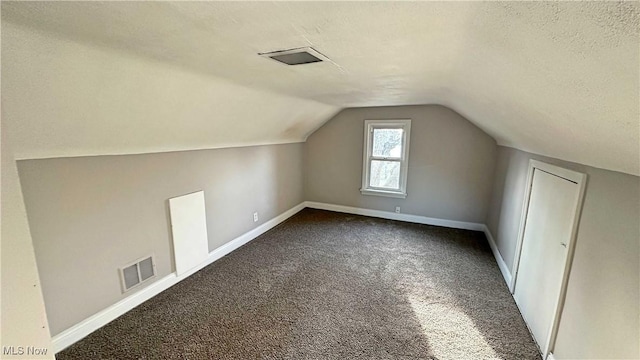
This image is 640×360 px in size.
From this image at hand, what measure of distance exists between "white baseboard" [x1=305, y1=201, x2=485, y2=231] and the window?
0.37 m

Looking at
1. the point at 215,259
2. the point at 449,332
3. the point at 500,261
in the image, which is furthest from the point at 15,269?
the point at 500,261

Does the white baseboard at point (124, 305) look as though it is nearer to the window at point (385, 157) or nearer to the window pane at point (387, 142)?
the window at point (385, 157)

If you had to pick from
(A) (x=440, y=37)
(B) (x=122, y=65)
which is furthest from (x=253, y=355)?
(A) (x=440, y=37)

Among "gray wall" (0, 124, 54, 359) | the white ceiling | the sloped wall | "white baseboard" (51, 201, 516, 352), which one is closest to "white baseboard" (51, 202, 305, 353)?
"white baseboard" (51, 201, 516, 352)

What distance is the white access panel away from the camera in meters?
2.72

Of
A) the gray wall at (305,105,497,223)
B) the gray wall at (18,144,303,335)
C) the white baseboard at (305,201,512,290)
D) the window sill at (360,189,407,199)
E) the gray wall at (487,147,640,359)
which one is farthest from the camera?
the window sill at (360,189,407,199)

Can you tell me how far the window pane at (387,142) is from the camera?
4590mm

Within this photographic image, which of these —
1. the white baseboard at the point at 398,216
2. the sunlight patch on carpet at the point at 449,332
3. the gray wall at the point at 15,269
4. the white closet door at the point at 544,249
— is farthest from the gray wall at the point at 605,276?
the white baseboard at the point at 398,216

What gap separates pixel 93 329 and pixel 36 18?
2.19 meters

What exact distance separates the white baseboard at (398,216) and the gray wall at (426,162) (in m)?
0.07

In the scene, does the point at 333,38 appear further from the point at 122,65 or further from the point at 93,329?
→ the point at 93,329

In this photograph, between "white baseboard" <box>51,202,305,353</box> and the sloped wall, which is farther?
"white baseboard" <box>51,202,305,353</box>

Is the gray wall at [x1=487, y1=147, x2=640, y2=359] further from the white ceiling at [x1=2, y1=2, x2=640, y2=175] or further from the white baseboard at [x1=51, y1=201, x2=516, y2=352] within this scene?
the white baseboard at [x1=51, y1=201, x2=516, y2=352]

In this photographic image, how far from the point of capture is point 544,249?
2.11 m
